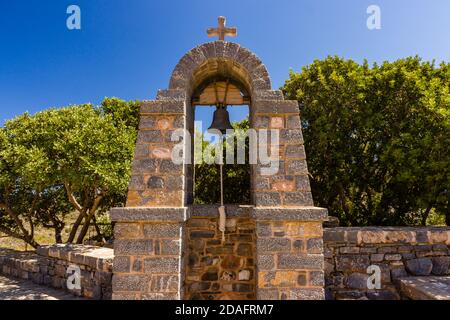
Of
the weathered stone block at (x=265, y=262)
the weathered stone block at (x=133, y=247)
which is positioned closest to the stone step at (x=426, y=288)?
the weathered stone block at (x=265, y=262)

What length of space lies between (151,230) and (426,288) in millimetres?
4315

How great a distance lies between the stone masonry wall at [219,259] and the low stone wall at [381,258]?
192 cm

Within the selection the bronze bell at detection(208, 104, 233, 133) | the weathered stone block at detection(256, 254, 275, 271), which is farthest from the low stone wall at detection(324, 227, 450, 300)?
the bronze bell at detection(208, 104, 233, 133)

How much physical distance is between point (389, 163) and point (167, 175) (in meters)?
7.28

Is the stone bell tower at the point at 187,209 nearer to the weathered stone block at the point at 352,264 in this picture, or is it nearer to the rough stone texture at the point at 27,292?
the weathered stone block at the point at 352,264

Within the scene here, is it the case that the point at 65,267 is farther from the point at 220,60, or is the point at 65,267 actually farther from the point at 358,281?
the point at 358,281

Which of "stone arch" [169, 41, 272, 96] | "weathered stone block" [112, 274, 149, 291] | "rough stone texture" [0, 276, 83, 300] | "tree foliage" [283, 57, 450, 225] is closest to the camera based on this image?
"weathered stone block" [112, 274, 149, 291]

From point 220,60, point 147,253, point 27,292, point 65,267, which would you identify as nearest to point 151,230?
point 147,253

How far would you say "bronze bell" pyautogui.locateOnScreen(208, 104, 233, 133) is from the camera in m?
4.52

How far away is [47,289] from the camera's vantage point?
22.2 ft

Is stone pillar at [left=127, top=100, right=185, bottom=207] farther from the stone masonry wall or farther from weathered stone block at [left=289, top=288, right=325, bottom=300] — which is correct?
weathered stone block at [left=289, top=288, right=325, bottom=300]

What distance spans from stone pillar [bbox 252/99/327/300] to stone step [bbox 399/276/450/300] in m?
2.28

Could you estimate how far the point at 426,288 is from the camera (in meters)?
4.64
